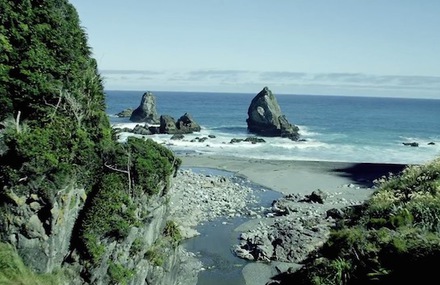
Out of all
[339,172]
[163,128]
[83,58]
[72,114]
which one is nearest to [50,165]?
[72,114]

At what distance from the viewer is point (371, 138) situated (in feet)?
308

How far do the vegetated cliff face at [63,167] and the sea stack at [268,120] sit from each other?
73435 millimetres

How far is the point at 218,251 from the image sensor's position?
110 ft

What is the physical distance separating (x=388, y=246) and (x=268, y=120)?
82857mm

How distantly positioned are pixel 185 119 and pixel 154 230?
75.9 meters

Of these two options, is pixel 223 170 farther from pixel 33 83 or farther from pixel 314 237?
pixel 33 83

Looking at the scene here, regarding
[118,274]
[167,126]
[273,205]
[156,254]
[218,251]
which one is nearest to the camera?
[118,274]

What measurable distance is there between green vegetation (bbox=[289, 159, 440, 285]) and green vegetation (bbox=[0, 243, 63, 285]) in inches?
448

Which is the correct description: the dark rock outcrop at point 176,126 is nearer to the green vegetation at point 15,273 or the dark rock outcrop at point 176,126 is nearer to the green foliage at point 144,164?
the green foliage at point 144,164

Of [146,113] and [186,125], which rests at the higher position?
[146,113]

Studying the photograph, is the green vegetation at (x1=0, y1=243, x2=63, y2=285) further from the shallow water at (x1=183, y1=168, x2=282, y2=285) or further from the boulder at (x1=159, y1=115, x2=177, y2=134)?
the boulder at (x1=159, y1=115, x2=177, y2=134)

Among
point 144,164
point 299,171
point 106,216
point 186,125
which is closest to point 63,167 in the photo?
point 106,216

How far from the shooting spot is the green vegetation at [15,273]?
642 inches

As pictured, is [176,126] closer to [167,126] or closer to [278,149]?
[167,126]
